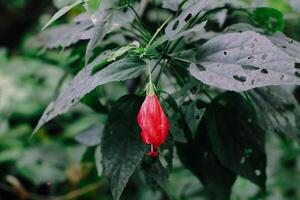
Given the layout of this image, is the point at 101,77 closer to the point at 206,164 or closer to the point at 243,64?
the point at 243,64

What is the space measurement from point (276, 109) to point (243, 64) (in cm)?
33

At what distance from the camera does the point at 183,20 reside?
2.81ft

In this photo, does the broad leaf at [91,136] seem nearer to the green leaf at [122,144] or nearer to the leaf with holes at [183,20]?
the green leaf at [122,144]

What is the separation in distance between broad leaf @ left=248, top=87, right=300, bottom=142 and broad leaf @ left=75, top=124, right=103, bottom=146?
40 centimetres

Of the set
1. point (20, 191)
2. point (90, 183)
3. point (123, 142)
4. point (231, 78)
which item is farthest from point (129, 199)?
point (231, 78)

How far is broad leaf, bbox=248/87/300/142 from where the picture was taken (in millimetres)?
1055

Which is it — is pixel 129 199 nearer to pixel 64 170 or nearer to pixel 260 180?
pixel 64 170

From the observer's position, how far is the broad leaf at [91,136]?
127 centimetres

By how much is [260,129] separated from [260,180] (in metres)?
0.12

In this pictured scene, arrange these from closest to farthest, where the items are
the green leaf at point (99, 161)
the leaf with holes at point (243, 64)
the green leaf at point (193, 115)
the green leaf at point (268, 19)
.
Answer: the leaf with holes at point (243, 64) → the green leaf at point (193, 115) → the green leaf at point (268, 19) → the green leaf at point (99, 161)

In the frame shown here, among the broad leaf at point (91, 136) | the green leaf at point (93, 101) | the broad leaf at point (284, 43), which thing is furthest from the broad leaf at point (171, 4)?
the broad leaf at point (91, 136)

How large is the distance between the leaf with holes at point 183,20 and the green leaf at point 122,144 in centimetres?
15

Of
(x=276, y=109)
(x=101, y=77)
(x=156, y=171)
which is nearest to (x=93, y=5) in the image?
(x=101, y=77)

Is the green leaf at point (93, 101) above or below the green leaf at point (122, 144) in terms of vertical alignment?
below
